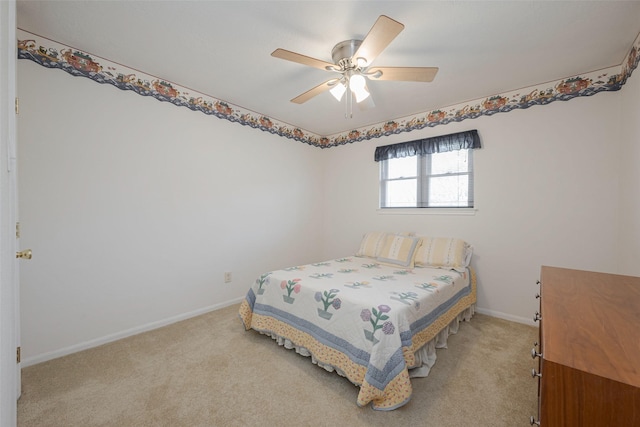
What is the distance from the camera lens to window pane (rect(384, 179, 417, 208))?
3.47m

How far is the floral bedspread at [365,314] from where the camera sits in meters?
1.50

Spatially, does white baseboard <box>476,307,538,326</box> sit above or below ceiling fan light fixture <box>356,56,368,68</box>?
below

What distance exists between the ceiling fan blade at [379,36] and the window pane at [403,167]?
200 cm

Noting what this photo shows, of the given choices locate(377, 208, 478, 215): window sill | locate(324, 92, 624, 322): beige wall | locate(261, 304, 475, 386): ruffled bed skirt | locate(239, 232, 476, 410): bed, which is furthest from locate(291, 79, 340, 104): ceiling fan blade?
locate(261, 304, 475, 386): ruffled bed skirt

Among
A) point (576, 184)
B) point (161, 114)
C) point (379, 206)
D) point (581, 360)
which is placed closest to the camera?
point (581, 360)

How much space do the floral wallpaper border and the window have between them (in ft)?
0.94

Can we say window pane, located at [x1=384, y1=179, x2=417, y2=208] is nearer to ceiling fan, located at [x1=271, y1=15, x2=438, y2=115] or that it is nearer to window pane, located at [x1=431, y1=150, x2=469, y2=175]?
window pane, located at [x1=431, y1=150, x2=469, y2=175]

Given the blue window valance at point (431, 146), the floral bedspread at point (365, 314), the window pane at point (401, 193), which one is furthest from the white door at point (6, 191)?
the window pane at point (401, 193)

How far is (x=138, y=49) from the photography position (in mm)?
2082

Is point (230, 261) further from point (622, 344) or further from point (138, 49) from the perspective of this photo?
point (622, 344)

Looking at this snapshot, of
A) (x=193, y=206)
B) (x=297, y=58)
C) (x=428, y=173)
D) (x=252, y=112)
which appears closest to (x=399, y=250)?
(x=428, y=173)

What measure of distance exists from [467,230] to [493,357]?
1396mm

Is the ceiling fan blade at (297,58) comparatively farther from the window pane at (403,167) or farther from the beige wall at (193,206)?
the window pane at (403,167)

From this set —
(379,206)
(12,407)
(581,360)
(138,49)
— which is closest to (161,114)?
(138,49)
